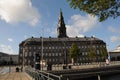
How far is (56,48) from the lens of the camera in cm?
14700

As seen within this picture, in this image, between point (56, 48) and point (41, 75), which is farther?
point (56, 48)

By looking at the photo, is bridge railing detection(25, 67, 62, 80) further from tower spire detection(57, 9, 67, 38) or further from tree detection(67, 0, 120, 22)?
tower spire detection(57, 9, 67, 38)

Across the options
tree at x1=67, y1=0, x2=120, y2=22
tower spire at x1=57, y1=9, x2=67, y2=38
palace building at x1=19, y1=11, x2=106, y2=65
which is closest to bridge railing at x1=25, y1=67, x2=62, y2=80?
tree at x1=67, y1=0, x2=120, y2=22

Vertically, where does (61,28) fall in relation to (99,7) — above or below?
above

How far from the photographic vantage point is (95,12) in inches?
415

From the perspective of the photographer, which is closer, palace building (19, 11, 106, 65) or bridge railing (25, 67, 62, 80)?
bridge railing (25, 67, 62, 80)

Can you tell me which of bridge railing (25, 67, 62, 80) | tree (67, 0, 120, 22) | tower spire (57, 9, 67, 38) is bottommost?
bridge railing (25, 67, 62, 80)

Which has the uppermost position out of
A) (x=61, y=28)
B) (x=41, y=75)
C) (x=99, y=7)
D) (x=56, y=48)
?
(x=61, y=28)

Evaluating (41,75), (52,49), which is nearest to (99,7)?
(41,75)

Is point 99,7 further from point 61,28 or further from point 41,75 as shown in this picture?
point 61,28

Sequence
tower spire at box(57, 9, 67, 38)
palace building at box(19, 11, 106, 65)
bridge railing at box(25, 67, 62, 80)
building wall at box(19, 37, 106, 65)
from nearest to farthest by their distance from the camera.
A: bridge railing at box(25, 67, 62, 80), building wall at box(19, 37, 106, 65), palace building at box(19, 11, 106, 65), tower spire at box(57, 9, 67, 38)

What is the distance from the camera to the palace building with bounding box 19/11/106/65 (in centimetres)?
14188

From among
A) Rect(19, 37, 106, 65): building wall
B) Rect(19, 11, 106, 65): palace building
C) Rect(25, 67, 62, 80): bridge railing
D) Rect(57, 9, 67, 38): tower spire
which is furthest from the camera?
Rect(57, 9, 67, 38): tower spire

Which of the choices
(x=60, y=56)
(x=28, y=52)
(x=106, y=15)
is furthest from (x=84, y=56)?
(x=106, y=15)
